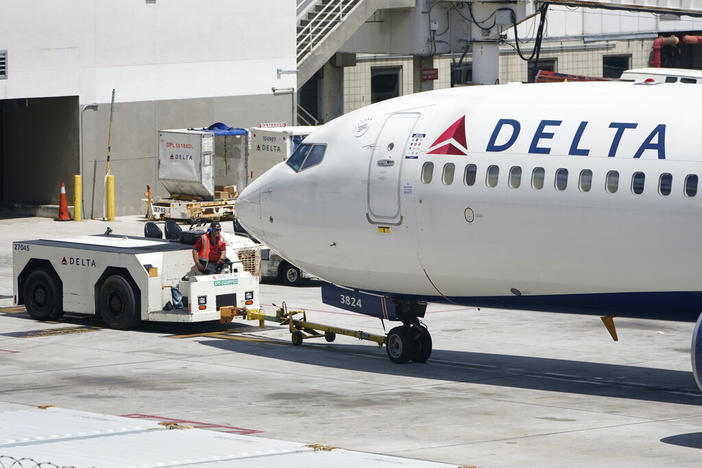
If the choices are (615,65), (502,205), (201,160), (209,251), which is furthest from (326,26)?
(502,205)

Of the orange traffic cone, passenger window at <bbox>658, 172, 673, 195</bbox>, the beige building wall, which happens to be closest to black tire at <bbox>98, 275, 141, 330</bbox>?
passenger window at <bbox>658, 172, 673, 195</bbox>

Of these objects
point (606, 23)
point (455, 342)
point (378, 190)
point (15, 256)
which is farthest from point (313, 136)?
point (606, 23)

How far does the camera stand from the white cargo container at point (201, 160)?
1818 inches

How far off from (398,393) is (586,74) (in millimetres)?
53842

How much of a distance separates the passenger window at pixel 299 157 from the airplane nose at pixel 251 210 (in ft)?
2.72

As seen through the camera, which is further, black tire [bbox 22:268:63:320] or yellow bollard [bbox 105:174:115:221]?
yellow bollard [bbox 105:174:115:221]

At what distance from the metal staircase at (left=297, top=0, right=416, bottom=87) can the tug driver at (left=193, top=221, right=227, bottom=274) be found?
28.5 m

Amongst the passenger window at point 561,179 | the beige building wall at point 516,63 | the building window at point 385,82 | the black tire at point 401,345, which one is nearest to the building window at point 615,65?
the beige building wall at point 516,63

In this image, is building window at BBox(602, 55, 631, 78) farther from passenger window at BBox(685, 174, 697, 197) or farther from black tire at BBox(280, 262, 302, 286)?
passenger window at BBox(685, 174, 697, 197)

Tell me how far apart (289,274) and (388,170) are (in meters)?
11.5

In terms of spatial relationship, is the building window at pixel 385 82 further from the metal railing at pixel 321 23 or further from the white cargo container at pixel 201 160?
the white cargo container at pixel 201 160

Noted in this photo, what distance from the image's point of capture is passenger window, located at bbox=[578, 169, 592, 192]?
65.7 feet

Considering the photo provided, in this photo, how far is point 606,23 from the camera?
71.2 m

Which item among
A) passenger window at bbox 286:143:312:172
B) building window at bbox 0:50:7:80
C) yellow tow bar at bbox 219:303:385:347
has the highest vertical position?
building window at bbox 0:50:7:80
